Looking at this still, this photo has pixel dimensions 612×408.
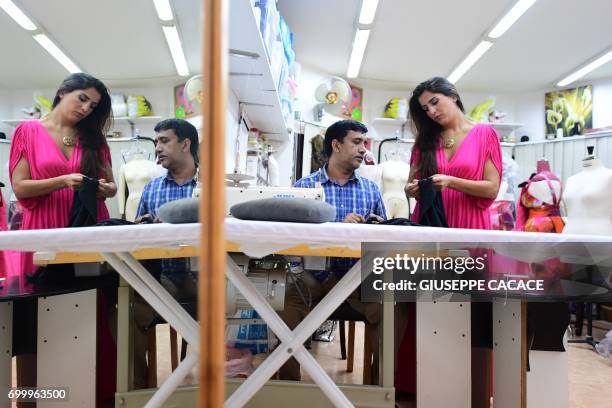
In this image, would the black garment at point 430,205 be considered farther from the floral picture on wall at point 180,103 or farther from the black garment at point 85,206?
the black garment at point 85,206

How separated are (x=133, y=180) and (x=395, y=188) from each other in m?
2.12

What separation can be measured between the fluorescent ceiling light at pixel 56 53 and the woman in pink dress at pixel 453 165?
1494 millimetres

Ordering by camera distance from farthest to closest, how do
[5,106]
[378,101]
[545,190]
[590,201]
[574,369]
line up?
[378,101] < [545,190] < [590,201] < [574,369] < [5,106]

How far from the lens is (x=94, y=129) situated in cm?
143

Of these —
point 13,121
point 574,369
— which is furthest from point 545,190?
point 13,121

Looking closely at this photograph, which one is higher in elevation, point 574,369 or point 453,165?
point 453,165

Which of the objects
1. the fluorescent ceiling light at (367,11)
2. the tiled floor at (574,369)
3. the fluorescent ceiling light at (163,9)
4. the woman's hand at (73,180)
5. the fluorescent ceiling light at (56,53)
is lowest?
the tiled floor at (574,369)

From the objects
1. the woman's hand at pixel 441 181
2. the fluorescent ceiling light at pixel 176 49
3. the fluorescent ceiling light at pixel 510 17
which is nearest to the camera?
the fluorescent ceiling light at pixel 176 49

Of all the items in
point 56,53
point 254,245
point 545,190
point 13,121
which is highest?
point 56,53

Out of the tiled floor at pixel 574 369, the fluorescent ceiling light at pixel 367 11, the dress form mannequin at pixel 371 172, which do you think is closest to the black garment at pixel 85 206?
the tiled floor at pixel 574 369

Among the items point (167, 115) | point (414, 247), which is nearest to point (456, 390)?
point (414, 247)

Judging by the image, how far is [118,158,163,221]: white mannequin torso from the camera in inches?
58.7

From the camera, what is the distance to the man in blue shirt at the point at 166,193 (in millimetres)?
1248

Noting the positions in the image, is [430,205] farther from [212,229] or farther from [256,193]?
[212,229]
